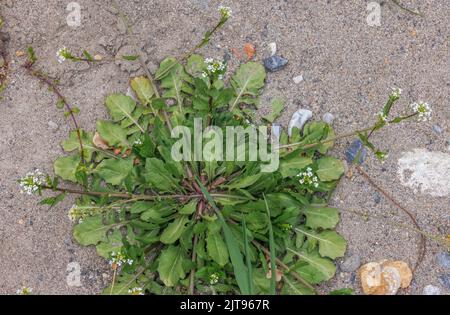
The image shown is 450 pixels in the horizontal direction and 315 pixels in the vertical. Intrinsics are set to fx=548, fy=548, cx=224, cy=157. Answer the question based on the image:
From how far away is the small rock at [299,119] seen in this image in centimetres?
381

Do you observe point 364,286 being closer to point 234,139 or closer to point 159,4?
point 234,139

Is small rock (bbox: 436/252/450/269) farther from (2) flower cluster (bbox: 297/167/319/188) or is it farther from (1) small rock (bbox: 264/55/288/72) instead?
(1) small rock (bbox: 264/55/288/72)

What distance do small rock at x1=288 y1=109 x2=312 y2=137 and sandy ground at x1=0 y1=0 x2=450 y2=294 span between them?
70 millimetres

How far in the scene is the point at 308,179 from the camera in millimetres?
3312

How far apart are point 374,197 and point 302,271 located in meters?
0.76

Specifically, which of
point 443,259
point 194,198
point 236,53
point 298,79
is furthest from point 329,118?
point 443,259

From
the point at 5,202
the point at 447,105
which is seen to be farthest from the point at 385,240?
the point at 5,202

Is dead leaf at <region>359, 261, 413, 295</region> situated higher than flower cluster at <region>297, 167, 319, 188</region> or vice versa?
flower cluster at <region>297, 167, 319, 188</region>

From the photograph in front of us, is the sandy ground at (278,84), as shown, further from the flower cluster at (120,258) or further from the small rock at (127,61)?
the flower cluster at (120,258)

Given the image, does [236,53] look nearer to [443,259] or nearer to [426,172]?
[426,172]

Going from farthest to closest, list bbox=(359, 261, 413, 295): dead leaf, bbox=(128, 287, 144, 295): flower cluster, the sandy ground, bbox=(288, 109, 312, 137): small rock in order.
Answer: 1. bbox=(288, 109, 312, 137): small rock
2. the sandy ground
3. bbox=(359, 261, 413, 295): dead leaf
4. bbox=(128, 287, 144, 295): flower cluster

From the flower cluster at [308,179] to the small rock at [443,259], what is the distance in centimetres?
104

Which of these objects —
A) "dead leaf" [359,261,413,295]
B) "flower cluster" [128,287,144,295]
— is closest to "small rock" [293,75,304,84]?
"dead leaf" [359,261,413,295]

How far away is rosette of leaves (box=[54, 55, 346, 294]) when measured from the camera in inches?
132
